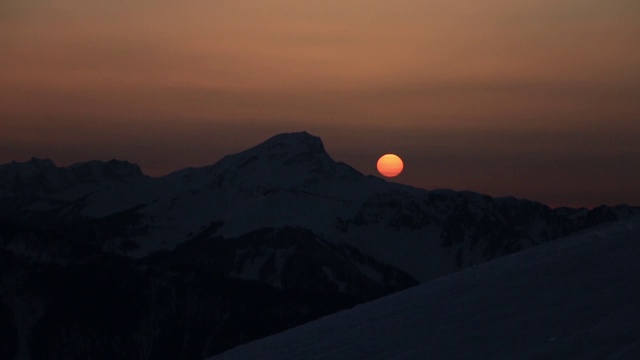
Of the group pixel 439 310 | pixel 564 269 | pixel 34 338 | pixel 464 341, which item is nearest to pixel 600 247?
pixel 564 269

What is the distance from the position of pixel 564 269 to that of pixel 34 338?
185m

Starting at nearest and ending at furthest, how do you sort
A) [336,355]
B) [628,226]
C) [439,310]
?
[336,355] < [439,310] < [628,226]

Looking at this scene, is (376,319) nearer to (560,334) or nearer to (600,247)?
(600,247)

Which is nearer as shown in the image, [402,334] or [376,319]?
[402,334]

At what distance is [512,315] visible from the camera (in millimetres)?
9953

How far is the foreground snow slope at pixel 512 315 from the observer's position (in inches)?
339

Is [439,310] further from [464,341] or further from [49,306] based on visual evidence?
[49,306]

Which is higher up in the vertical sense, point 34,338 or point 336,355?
point 336,355

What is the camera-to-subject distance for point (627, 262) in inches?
432

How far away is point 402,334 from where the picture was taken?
1099cm

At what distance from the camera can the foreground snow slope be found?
28.3 ft

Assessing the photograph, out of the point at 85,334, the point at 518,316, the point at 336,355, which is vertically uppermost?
the point at 518,316

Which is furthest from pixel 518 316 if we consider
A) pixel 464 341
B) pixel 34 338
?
pixel 34 338

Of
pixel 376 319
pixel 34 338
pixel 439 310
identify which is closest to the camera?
pixel 439 310
